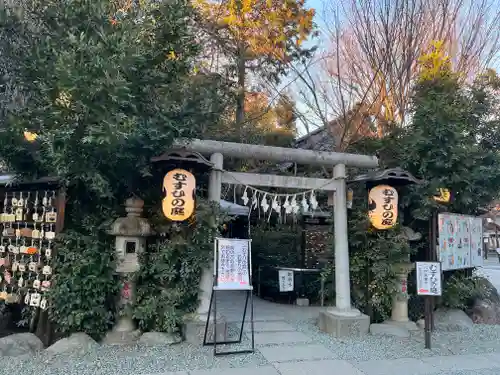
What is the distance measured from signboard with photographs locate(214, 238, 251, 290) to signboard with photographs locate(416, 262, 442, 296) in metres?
2.87

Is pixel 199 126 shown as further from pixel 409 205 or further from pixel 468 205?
pixel 468 205

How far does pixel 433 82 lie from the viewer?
8.63 m

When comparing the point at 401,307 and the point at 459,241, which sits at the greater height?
the point at 459,241

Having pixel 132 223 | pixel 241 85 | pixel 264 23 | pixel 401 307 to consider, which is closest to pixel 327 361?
pixel 401 307

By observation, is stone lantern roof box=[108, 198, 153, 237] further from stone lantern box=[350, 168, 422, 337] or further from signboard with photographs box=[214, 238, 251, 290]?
stone lantern box=[350, 168, 422, 337]

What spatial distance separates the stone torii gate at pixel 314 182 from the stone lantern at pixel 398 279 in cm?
39

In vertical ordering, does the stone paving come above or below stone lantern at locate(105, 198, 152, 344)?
below

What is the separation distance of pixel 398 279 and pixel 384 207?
1440 millimetres

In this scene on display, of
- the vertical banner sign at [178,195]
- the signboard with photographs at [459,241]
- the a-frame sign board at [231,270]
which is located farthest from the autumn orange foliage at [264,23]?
the a-frame sign board at [231,270]

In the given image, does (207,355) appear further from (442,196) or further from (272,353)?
(442,196)

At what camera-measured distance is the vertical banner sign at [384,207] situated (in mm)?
6645

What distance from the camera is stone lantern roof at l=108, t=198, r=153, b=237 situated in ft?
18.6

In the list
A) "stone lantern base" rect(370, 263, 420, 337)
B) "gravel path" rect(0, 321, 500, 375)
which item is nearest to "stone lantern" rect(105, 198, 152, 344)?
"gravel path" rect(0, 321, 500, 375)

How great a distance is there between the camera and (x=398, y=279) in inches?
275
